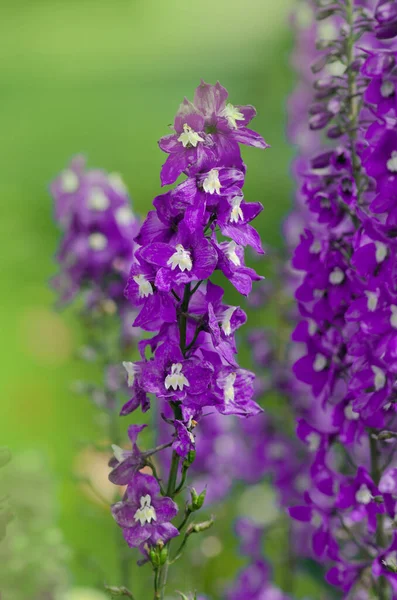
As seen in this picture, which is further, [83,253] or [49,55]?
[49,55]

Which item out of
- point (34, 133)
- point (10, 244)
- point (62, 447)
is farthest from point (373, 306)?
point (34, 133)

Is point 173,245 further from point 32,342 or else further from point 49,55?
point 49,55

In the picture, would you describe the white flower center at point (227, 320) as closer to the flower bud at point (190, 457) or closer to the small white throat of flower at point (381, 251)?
the flower bud at point (190, 457)

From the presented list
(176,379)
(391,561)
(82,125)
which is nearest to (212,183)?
(176,379)

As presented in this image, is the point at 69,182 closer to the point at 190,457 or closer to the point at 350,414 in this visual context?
the point at 350,414

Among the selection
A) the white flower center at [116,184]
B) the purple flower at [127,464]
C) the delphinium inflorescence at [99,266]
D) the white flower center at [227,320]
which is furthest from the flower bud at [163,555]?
the white flower center at [116,184]

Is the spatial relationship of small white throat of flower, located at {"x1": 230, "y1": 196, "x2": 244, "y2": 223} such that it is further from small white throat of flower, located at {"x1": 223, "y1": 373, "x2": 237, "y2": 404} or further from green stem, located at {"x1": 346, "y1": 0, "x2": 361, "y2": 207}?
green stem, located at {"x1": 346, "y1": 0, "x2": 361, "y2": 207}
